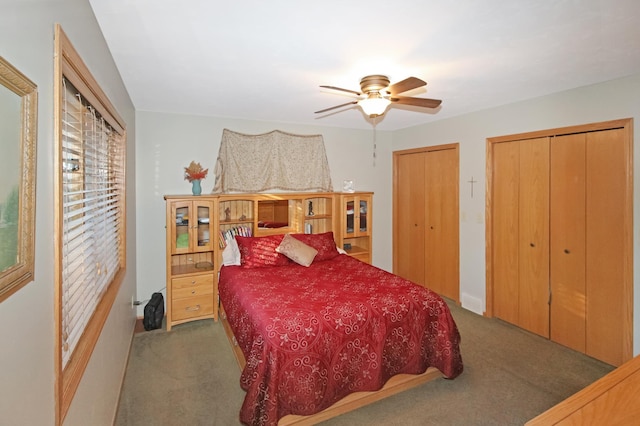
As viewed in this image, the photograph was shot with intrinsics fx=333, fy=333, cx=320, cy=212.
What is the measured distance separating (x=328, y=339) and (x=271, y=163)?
2738 millimetres

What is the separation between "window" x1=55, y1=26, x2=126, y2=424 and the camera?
1173 mm

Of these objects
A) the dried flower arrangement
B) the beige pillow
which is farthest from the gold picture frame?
the dried flower arrangement

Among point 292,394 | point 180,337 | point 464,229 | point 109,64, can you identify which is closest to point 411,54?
point 109,64

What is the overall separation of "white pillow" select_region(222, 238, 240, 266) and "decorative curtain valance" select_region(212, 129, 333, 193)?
73 centimetres

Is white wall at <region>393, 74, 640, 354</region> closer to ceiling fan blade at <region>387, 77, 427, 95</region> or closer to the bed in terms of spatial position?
the bed

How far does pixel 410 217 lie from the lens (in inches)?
198

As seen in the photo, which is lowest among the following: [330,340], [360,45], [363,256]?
[330,340]

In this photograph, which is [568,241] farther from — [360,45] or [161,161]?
[161,161]

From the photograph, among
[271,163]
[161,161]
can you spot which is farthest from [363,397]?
[161,161]

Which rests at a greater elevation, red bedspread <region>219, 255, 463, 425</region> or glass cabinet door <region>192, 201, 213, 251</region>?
glass cabinet door <region>192, 201, 213, 251</region>

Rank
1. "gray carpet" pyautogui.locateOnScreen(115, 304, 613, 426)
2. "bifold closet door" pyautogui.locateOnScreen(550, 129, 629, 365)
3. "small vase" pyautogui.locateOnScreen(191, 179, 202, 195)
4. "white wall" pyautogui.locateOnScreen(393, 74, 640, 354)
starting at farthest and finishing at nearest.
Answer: "small vase" pyautogui.locateOnScreen(191, 179, 202, 195)
"bifold closet door" pyautogui.locateOnScreen(550, 129, 629, 365)
"white wall" pyautogui.locateOnScreen(393, 74, 640, 354)
"gray carpet" pyautogui.locateOnScreen(115, 304, 613, 426)

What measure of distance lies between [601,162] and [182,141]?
4204mm

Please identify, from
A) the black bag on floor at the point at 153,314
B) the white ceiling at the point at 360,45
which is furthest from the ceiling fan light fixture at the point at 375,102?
the black bag on floor at the point at 153,314

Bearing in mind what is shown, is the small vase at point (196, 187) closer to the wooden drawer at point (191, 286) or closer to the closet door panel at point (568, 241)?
the wooden drawer at point (191, 286)
